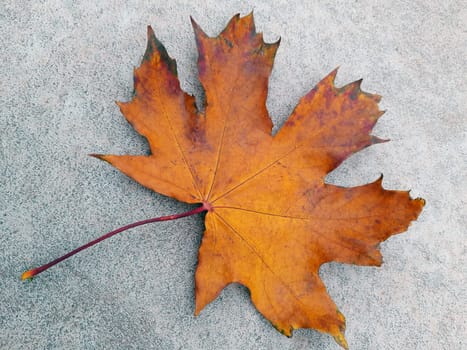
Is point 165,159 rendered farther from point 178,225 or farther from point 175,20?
point 175,20

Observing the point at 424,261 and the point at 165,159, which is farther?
the point at 424,261

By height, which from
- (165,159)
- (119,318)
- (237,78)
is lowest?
(119,318)

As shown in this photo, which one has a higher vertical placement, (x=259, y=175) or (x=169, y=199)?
(x=259, y=175)

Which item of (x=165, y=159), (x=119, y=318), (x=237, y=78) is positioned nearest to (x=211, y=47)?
(x=237, y=78)
